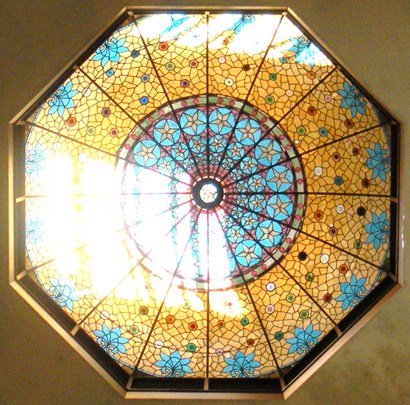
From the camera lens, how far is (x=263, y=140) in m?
8.72

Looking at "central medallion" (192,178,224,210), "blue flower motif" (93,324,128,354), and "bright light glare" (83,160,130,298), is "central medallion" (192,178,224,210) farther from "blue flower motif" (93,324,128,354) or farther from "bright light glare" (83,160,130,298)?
"blue flower motif" (93,324,128,354)

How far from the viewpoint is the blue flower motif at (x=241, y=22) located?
7872mm

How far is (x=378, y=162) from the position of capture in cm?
815

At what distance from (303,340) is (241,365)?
0.73 meters

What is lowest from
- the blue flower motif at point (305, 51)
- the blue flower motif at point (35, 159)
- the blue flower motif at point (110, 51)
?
the blue flower motif at point (35, 159)

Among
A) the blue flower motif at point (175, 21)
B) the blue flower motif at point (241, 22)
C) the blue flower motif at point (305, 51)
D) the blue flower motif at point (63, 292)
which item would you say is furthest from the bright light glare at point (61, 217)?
the blue flower motif at point (305, 51)

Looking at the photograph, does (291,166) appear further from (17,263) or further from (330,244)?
(17,263)

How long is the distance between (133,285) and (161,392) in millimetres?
1273

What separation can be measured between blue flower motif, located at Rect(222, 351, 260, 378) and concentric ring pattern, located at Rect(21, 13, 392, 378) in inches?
0.5

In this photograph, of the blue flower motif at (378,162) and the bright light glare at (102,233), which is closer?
the blue flower motif at (378,162)

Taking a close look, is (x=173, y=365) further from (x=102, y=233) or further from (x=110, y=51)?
(x=110, y=51)

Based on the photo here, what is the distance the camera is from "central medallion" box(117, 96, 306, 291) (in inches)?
343

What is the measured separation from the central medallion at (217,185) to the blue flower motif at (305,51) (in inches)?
32.0

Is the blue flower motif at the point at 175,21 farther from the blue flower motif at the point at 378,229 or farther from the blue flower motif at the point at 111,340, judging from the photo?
the blue flower motif at the point at 111,340
